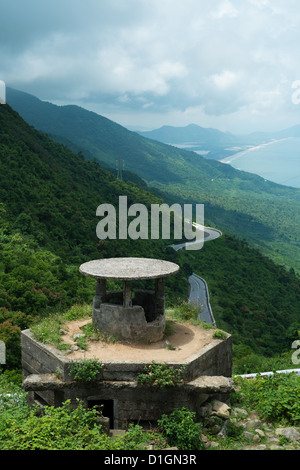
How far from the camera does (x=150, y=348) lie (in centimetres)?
1265

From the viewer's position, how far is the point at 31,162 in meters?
47.7

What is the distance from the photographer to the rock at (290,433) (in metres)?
10.3

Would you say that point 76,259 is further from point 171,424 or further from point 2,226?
point 171,424

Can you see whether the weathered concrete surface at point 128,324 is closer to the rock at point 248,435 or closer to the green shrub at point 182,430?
the green shrub at point 182,430

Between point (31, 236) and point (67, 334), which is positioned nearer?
point (67, 334)

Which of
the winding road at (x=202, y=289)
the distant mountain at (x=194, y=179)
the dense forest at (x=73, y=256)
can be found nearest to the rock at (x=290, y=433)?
the dense forest at (x=73, y=256)

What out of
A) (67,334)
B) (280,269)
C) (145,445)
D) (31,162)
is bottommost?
(280,269)

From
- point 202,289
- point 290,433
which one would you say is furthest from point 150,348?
point 202,289

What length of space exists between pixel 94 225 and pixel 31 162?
10.7m

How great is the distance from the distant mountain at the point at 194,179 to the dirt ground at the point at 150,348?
238ft

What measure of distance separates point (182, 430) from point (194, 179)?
13277cm

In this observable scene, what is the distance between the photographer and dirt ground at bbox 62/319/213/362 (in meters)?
11.9
